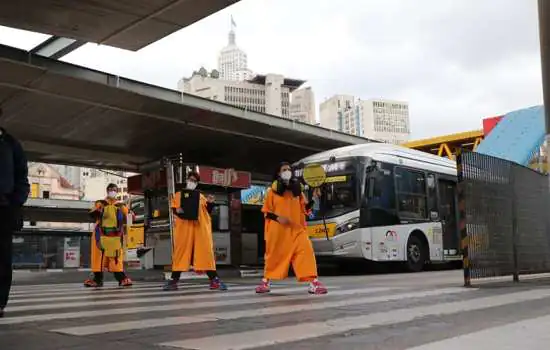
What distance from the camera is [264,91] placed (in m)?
27.2

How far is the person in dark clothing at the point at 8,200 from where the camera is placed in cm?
505

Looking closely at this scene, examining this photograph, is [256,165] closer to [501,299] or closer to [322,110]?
[501,299]

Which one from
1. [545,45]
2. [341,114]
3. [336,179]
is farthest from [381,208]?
[341,114]

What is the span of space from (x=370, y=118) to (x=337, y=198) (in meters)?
22.5

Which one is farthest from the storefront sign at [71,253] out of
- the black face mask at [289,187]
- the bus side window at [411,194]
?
the black face mask at [289,187]

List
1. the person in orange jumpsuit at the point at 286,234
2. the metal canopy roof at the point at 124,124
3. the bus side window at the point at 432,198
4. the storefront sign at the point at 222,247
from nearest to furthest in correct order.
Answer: the person in orange jumpsuit at the point at 286,234 < the metal canopy roof at the point at 124,124 < the bus side window at the point at 432,198 < the storefront sign at the point at 222,247

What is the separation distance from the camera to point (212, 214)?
17.2m

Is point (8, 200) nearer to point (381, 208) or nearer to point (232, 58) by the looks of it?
point (381, 208)

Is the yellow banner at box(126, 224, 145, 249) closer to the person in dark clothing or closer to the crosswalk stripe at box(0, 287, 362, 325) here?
the crosswalk stripe at box(0, 287, 362, 325)

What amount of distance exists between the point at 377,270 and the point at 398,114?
23.0 metres

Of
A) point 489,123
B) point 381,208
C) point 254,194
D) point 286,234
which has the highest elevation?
point 489,123

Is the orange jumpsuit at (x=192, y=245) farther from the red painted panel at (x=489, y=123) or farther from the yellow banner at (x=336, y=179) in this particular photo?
the red painted panel at (x=489, y=123)

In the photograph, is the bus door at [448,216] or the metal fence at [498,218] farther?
the bus door at [448,216]

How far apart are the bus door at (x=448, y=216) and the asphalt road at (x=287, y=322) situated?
9.71 m
